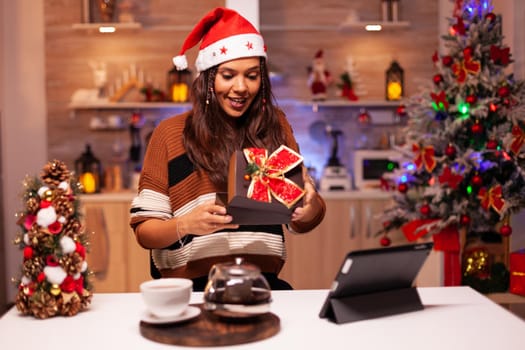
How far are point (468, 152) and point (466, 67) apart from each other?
496 mm

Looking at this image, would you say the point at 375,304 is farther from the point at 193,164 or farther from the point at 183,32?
the point at 183,32

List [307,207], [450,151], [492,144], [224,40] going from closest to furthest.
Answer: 1. [307,207]
2. [224,40]
3. [492,144]
4. [450,151]

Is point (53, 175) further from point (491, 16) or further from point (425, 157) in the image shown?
point (491, 16)

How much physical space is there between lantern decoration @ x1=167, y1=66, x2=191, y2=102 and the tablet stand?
3582 millimetres

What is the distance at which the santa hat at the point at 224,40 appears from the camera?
2219mm

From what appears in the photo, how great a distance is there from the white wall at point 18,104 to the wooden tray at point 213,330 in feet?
13.2

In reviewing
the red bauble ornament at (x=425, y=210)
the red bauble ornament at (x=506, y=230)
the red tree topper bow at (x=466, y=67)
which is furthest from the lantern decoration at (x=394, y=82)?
the red bauble ornament at (x=506, y=230)

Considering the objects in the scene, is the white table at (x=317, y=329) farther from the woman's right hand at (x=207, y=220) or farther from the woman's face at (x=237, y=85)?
the woman's face at (x=237, y=85)

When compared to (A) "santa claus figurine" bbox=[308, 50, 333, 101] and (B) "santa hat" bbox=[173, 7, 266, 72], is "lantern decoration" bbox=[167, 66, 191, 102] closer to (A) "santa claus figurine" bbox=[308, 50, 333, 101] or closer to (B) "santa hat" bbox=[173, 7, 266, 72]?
(A) "santa claus figurine" bbox=[308, 50, 333, 101]

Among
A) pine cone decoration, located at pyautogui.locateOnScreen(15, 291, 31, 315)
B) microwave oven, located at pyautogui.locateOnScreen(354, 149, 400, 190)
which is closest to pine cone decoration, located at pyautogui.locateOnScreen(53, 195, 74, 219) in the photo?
pine cone decoration, located at pyautogui.locateOnScreen(15, 291, 31, 315)

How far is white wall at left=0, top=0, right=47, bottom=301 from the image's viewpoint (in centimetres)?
518

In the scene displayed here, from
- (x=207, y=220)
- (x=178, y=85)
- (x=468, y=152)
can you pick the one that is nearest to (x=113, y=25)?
(x=178, y=85)

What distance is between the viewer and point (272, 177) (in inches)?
72.3

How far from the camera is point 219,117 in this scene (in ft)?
7.35
